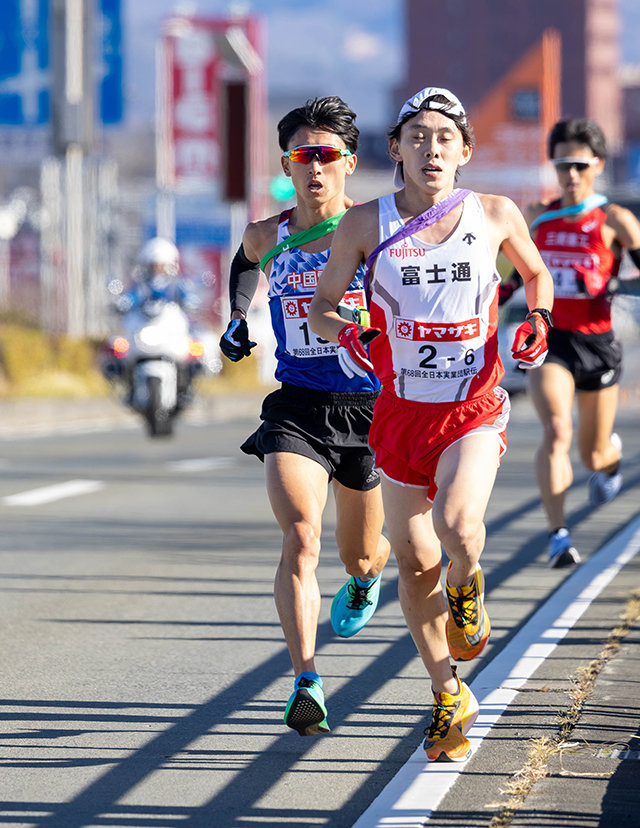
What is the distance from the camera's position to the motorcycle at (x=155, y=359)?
1858 cm

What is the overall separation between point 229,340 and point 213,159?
53.3 meters

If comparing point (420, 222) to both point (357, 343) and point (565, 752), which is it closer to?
point (357, 343)

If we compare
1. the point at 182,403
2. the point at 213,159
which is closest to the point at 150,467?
the point at 182,403

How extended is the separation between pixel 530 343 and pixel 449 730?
47.7 inches

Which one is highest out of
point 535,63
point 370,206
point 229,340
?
point 535,63

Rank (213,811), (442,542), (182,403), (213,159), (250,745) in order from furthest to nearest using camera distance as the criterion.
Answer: (213,159) → (182,403) → (250,745) → (442,542) → (213,811)

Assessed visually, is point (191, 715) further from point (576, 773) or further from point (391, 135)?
point (391, 135)

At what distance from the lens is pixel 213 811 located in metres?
4.75

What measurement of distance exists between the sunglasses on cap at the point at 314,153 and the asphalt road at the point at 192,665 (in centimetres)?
194

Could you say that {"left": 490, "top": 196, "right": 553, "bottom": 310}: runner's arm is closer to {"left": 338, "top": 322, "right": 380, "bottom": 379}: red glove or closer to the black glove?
{"left": 338, "top": 322, "right": 380, "bottom": 379}: red glove

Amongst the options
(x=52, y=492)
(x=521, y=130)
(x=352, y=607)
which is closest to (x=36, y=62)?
(x=52, y=492)

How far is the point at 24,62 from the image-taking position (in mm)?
33438

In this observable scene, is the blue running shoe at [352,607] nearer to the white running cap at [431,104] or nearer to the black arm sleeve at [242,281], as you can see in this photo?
the black arm sleeve at [242,281]

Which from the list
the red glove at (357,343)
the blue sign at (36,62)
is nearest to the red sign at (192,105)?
the blue sign at (36,62)
